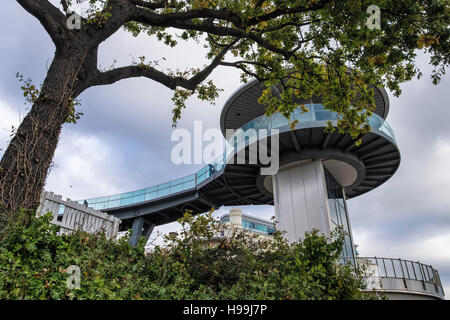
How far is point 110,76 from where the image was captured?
6387 millimetres

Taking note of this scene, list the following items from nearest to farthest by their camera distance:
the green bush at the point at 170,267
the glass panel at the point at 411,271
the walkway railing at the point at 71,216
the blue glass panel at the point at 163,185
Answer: the green bush at the point at 170,267
the walkway railing at the point at 71,216
the glass panel at the point at 411,271
the blue glass panel at the point at 163,185

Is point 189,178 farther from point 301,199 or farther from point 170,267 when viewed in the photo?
point 170,267

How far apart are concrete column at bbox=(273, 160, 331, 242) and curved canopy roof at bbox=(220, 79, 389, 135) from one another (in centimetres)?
406

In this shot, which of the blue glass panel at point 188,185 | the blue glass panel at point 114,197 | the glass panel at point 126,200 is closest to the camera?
the blue glass panel at point 188,185

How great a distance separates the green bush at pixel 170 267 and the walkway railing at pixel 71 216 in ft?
13.6

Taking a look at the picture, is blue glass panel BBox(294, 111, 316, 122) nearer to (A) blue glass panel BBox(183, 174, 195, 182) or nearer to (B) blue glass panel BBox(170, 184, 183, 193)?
(A) blue glass panel BBox(183, 174, 195, 182)

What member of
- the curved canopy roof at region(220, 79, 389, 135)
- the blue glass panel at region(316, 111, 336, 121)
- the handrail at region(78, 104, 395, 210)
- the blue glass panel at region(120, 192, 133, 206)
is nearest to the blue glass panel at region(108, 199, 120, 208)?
the handrail at region(78, 104, 395, 210)

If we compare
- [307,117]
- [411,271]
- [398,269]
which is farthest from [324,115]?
[411,271]

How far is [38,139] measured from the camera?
4.73 meters

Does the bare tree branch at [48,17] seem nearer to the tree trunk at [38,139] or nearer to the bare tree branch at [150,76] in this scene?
the tree trunk at [38,139]

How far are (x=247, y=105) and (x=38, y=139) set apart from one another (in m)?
13.4

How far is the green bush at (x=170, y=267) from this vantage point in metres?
2.80

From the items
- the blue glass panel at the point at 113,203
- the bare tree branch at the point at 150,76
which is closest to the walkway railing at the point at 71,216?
the bare tree branch at the point at 150,76
